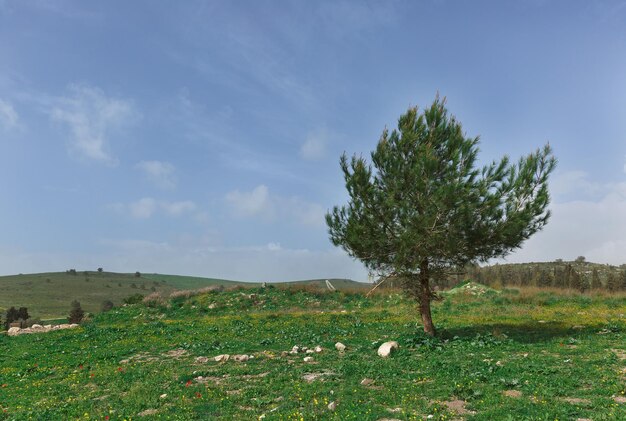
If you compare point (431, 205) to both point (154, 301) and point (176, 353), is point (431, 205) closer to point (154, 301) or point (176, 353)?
point (176, 353)

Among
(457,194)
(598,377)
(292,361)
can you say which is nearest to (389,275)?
(457,194)

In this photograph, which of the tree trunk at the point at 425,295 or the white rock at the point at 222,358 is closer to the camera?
the white rock at the point at 222,358

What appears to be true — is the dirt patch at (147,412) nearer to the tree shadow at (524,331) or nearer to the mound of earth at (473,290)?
the tree shadow at (524,331)

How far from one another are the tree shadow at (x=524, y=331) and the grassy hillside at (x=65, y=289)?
58942mm

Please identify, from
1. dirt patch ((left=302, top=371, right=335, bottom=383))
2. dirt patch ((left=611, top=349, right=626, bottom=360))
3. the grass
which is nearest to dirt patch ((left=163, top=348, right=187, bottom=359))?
the grass

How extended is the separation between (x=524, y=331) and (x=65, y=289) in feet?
401

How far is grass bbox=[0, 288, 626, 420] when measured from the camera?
10.6 meters

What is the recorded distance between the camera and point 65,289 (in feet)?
375

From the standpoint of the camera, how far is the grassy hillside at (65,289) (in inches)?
3671

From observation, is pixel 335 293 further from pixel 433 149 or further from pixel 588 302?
pixel 433 149

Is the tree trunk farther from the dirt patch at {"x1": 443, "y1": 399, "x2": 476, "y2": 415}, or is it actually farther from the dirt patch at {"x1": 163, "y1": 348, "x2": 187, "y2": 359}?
the dirt patch at {"x1": 163, "y1": 348, "x2": 187, "y2": 359}

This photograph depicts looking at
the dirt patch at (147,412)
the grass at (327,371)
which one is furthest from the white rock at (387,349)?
the dirt patch at (147,412)

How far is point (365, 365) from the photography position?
15000 millimetres

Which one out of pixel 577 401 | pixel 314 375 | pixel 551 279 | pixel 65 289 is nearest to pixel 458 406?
pixel 577 401
